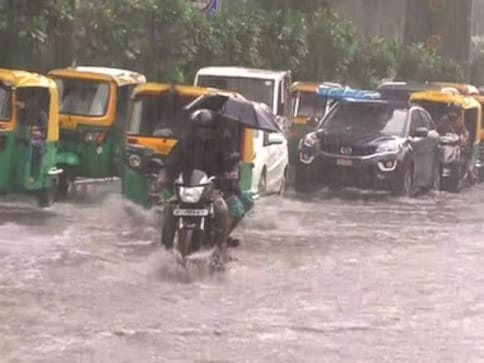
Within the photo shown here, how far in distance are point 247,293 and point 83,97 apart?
8.49 meters

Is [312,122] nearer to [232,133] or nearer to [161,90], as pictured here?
[161,90]

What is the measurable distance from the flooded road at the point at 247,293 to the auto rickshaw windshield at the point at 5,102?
1.24 m

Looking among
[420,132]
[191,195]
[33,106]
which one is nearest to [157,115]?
[33,106]

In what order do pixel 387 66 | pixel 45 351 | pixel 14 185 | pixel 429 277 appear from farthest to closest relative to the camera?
pixel 387 66 < pixel 14 185 < pixel 429 277 < pixel 45 351

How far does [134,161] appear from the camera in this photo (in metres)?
18.3

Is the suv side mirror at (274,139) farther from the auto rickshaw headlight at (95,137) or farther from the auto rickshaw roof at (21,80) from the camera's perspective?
the auto rickshaw roof at (21,80)

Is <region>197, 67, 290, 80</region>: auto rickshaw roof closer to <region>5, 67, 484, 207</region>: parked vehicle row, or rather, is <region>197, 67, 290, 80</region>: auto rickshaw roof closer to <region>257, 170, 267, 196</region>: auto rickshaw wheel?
<region>5, 67, 484, 207</region>: parked vehicle row

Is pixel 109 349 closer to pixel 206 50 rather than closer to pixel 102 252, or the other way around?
pixel 102 252

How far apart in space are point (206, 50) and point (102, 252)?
14507 mm

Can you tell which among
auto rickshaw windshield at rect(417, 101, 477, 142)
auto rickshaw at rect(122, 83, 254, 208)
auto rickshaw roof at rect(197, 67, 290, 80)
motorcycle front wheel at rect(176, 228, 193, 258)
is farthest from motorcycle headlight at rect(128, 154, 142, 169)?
auto rickshaw windshield at rect(417, 101, 477, 142)

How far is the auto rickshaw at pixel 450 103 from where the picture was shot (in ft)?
93.9

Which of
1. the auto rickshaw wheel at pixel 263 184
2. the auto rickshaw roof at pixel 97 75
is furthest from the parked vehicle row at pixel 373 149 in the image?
the auto rickshaw roof at pixel 97 75

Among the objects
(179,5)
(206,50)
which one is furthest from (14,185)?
(206,50)

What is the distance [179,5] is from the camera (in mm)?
26953
